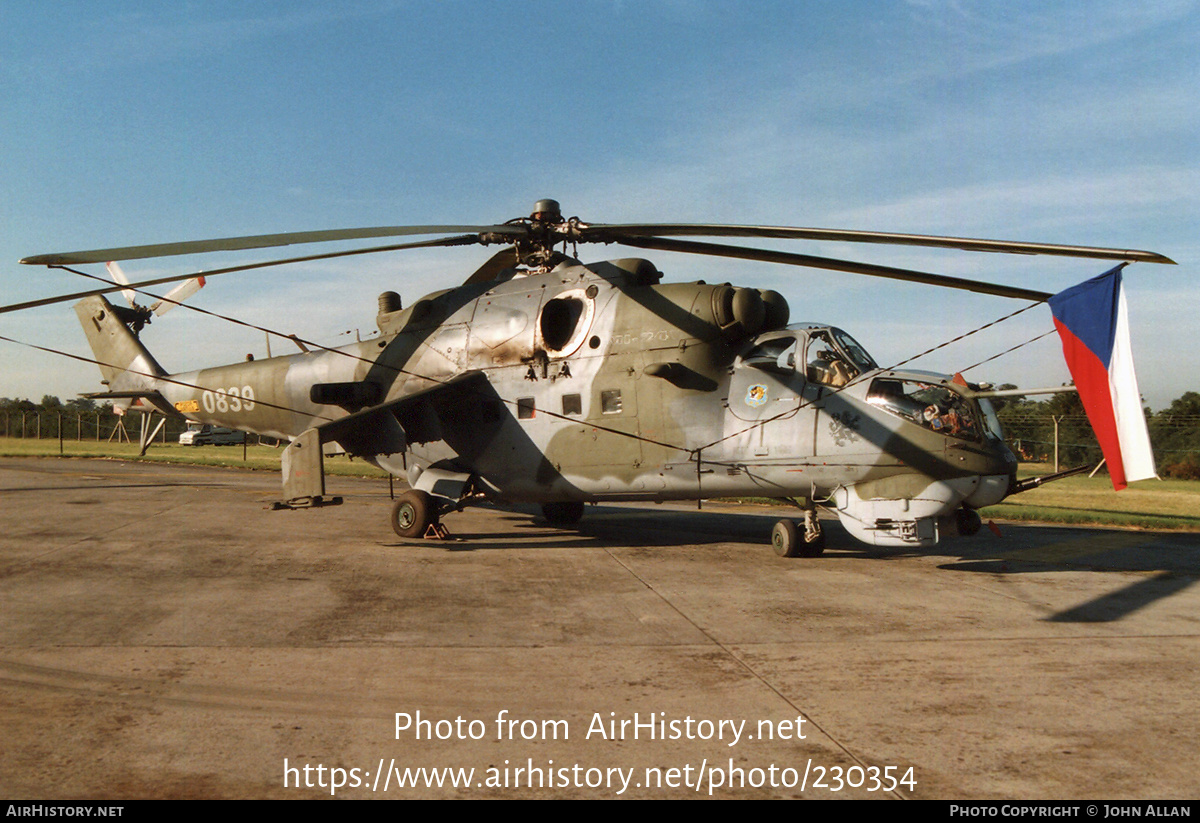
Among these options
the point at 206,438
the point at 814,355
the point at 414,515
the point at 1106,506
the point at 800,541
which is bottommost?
the point at 1106,506

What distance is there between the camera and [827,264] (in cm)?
1071

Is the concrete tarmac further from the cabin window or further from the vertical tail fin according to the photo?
the vertical tail fin

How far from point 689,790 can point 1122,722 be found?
2.95 metres

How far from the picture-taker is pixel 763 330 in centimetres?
1202

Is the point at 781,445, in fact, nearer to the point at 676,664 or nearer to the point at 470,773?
the point at 676,664

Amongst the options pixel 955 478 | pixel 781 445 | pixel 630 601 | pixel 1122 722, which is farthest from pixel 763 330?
pixel 1122 722

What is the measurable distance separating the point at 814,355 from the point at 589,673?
6465 mm

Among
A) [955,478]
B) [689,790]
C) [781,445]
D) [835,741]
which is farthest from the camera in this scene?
[781,445]

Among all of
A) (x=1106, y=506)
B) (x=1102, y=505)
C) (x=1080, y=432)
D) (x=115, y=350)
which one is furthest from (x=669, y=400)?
(x=1080, y=432)

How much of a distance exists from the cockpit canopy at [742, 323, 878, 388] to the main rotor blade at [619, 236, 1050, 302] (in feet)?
3.17

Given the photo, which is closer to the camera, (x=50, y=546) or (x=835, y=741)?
(x=835, y=741)

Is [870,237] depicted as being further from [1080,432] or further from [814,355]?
[1080,432]

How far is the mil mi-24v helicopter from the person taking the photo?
10.3m

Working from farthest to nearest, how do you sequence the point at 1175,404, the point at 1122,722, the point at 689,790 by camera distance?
1. the point at 1175,404
2. the point at 1122,722
3. the point at 689,790
